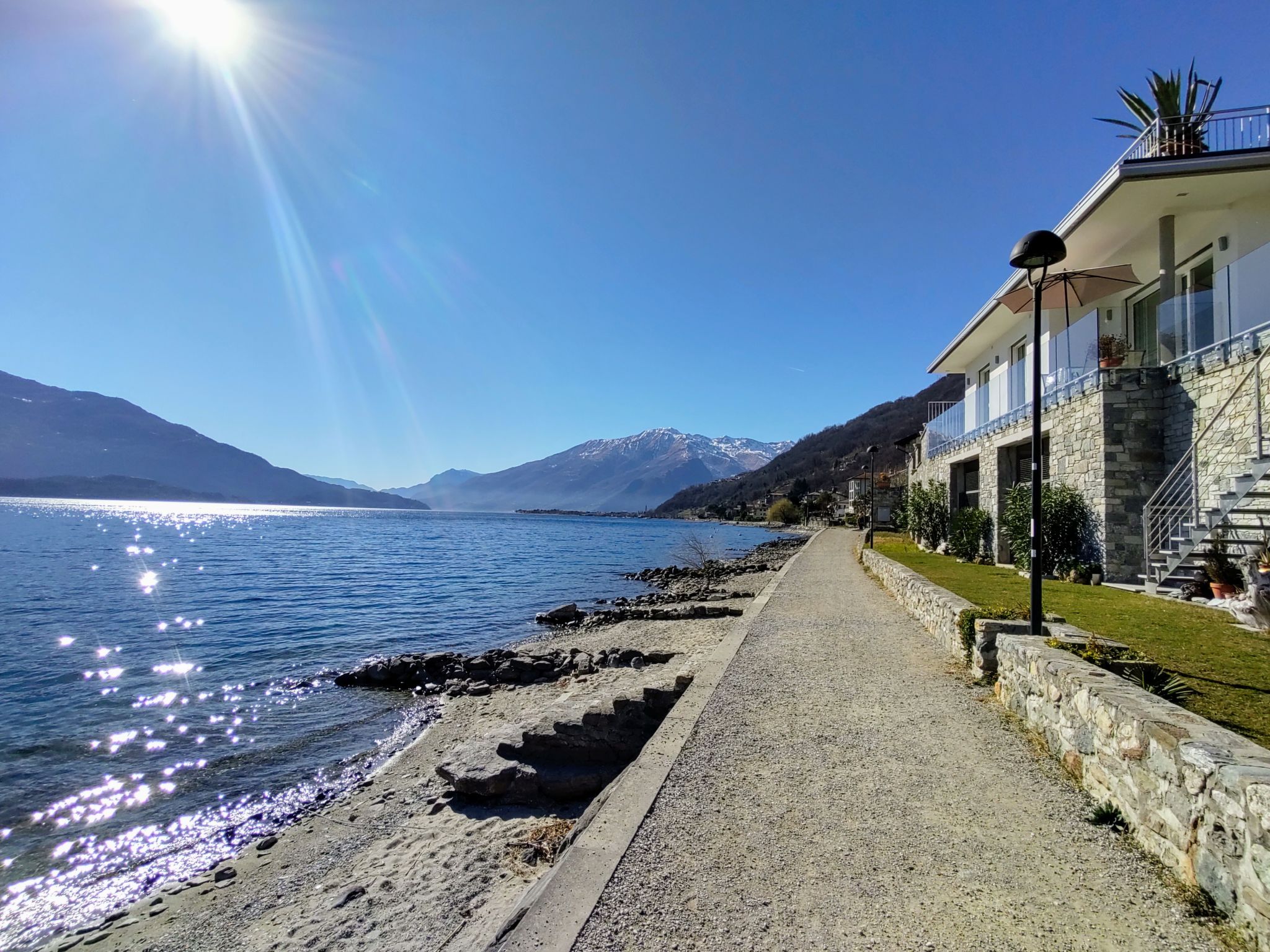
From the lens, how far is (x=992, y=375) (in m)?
20.6

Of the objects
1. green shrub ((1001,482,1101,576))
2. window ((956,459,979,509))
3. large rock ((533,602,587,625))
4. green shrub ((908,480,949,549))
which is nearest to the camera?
green shrub ((1001,482,1101,576))

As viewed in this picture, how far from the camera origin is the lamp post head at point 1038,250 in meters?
7.02

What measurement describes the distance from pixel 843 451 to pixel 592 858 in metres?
155

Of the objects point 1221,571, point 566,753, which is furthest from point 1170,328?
point 566,753

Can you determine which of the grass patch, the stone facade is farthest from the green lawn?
the grass patch

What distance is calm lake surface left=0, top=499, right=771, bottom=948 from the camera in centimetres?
700

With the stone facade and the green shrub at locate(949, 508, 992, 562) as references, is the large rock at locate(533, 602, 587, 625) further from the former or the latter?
the stone facade

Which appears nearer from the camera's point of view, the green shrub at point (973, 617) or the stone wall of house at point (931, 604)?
the green shrub at point (973, 617)

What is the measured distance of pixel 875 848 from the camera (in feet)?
12.6

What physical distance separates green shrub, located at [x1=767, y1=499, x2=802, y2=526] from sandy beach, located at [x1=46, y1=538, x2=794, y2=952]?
9389cm

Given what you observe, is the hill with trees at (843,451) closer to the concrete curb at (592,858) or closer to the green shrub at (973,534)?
the green shrub at (973,534)

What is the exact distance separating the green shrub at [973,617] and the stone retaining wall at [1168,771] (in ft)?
5.50

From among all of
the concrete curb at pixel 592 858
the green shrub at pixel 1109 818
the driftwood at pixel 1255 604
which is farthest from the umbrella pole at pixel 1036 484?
the concrete curb at pixel 592 858

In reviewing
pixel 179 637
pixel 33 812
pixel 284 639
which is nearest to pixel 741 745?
pixel 33 812
